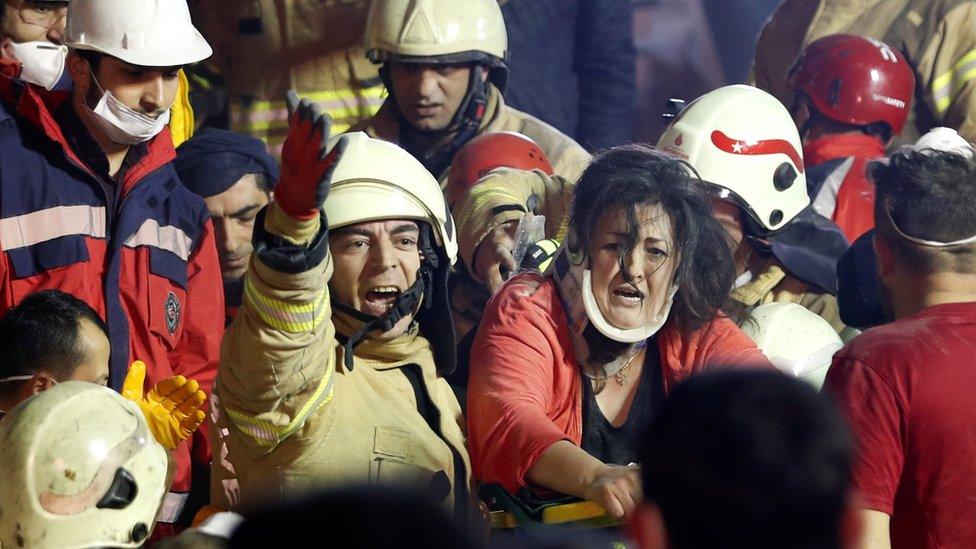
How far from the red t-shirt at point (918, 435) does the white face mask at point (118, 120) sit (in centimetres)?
210

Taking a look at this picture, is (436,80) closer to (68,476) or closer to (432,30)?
(432,30)

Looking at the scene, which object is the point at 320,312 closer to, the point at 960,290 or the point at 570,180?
the point at 960,290

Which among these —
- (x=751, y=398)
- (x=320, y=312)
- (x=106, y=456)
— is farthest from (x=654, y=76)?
(x=751, y=398)

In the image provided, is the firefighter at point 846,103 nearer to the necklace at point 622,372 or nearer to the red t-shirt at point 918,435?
the necklace at point 622,372

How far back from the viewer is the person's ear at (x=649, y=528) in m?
1.84

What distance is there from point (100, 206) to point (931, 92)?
4.35 m

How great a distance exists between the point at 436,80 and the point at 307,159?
3155mm

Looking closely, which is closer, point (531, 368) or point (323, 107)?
point (531, 368)

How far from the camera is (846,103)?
669 centimetres

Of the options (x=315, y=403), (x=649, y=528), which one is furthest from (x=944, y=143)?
(x=649, y=528)

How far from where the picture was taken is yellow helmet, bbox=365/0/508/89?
6234 mm

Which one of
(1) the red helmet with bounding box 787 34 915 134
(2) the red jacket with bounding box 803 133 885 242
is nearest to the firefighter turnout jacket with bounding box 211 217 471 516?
(2) the red jacket with bounding box 803 133 885 242

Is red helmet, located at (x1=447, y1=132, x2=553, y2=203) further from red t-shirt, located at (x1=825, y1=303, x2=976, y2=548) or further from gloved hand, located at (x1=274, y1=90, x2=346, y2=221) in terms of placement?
red t-shirt, located at (x1=825, y1=303, x2=976, y2=548)

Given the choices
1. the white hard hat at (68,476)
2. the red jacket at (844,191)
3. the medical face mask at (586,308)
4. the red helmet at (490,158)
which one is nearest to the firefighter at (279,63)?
the red helmet at (490,158)
